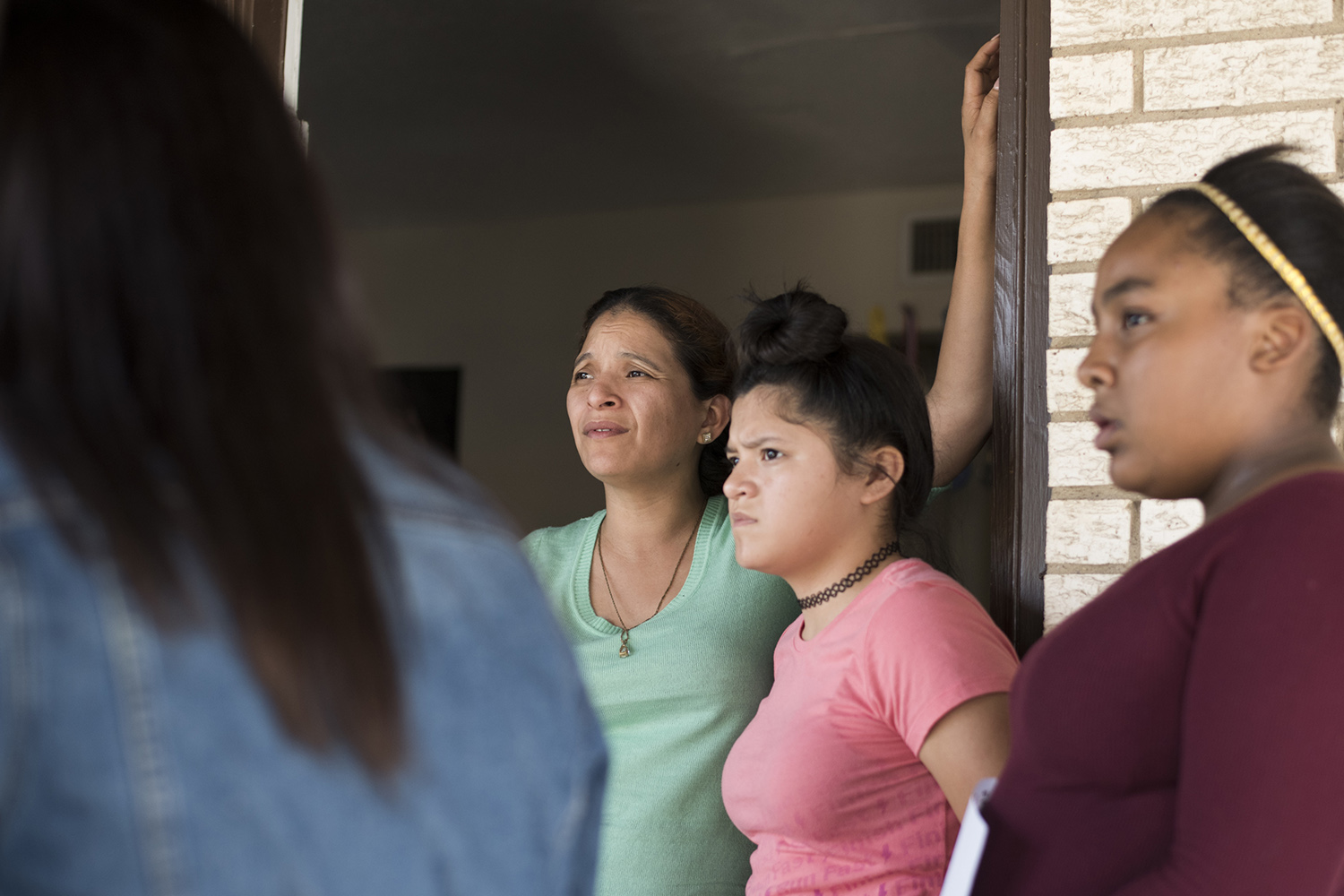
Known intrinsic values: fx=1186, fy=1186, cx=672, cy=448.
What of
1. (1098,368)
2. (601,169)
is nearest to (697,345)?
(1098,368)

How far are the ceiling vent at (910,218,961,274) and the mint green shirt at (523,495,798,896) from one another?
352 cm

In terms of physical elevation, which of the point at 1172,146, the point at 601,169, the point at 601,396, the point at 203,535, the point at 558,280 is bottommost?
the point at 203,535

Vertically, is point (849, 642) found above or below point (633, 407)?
below

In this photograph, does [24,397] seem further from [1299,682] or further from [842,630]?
[842,630]

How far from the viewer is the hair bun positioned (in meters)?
1.54

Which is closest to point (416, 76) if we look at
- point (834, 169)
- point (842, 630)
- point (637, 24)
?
point (637, 24)

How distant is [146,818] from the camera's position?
562 mm

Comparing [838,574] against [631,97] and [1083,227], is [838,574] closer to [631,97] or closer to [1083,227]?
[1083,227]

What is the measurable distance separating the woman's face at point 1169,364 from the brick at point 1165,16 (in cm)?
73

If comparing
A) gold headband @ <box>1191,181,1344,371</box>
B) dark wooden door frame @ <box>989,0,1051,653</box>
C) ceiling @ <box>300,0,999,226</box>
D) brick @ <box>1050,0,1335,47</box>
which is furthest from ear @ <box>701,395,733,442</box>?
ceiling @ <box>300,0,999,226</box>

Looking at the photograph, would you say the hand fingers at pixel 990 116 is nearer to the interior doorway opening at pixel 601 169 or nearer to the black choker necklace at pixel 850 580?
the black choker necklace at pixel 850 580

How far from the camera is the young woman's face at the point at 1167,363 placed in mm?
964

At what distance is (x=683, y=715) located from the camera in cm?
173

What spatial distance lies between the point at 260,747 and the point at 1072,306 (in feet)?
4.35
